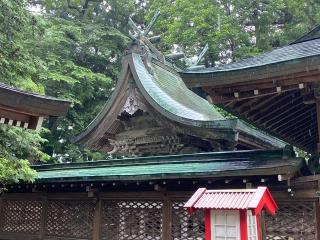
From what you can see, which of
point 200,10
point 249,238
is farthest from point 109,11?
point 249,238

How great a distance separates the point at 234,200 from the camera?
3.69m

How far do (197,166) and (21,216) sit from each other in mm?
5150

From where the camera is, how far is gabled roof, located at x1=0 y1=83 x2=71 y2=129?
13.4 feet

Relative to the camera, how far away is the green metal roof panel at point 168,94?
965 cm

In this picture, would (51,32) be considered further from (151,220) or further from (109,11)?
(151,220)

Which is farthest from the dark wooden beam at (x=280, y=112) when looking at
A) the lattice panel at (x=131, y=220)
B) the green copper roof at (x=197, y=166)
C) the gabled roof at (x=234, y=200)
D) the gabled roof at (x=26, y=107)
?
the gabled roof at (x=26, y=107)

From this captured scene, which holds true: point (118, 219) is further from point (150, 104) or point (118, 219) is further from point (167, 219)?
point (150, 104)

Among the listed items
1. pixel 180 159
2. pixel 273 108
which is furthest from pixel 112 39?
pixel 273 108

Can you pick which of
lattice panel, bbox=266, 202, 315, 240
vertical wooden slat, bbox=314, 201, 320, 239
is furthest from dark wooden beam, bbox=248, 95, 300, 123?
vertical wooden slat, bbox=314, 201, 320, 239

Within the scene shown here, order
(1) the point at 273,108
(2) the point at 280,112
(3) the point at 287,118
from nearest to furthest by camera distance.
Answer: (1) the point at 273,108
(2) the point at 280,112
(3) the point at 287,118

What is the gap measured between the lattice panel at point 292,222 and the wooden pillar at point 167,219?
189 cm

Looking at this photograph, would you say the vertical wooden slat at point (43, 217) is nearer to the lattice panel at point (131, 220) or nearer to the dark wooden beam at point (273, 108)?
the lattice panel at point (131, 220)

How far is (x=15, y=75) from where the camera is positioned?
8227 millimetres

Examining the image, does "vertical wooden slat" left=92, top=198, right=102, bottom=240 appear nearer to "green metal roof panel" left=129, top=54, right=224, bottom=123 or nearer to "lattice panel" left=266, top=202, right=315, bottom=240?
"green metal roof panel" left=129, top=54, right=224, bottom=123
